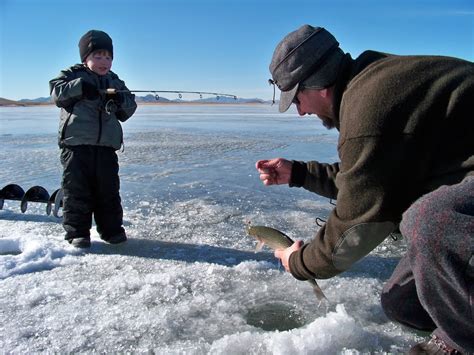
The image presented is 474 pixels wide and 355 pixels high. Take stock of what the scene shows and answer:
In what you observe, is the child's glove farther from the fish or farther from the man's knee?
the man's knee

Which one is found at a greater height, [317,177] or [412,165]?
[412,165]

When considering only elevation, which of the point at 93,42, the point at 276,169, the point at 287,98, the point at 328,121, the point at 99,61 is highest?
the point at 93,42

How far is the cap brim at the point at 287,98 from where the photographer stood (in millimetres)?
2096

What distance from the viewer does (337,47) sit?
6.72ft

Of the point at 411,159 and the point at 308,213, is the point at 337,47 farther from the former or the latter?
the point at 308,213

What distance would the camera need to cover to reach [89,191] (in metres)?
3.88

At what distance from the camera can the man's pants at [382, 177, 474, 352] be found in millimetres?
1621

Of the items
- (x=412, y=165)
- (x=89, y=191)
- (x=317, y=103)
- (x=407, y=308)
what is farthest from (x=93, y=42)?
(x=407, y=308)

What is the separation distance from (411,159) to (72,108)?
2.96m

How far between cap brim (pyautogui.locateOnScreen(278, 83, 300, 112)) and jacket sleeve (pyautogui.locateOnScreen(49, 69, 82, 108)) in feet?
6.52

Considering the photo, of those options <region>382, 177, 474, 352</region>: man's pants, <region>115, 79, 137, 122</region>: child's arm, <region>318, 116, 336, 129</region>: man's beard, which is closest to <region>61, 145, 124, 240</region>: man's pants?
<region>115, 79, 137, 122</region>: child's arm

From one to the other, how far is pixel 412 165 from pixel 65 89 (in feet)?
9.40

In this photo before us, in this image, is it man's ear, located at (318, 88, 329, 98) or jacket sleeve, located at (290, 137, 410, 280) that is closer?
jacket sleeve, located at (290, 137, 410, 280)

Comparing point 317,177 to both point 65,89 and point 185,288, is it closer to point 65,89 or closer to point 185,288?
point 185,288
